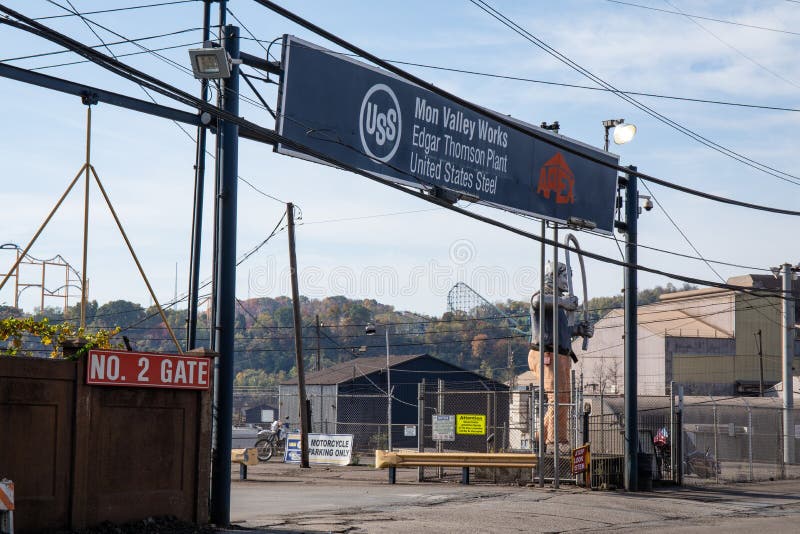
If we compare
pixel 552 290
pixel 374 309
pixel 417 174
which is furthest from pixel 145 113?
pixel 374 309

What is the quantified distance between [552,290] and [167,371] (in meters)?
13.4

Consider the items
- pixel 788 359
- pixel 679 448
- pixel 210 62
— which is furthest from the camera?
pixel 788 359

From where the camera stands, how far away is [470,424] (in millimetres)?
26250

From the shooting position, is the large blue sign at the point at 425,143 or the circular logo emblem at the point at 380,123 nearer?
the large blue sign at the point at 425,143

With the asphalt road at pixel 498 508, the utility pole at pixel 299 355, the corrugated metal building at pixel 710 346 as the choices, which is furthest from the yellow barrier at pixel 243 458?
the corrugated metal building at pixel 710 346

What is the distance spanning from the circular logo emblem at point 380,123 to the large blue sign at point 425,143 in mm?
18

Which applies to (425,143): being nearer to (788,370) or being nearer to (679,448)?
(679,448)

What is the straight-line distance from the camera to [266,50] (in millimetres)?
15844

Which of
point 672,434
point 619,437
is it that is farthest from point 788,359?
point 672,434

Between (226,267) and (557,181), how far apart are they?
1024 cm

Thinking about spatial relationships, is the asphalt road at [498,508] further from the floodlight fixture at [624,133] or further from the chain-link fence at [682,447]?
the floodlight fixture at [624,133]

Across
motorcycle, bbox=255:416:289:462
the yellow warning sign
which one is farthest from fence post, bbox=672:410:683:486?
motorcycle, bbox=255:416:289:462

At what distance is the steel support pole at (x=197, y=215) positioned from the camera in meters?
16.0

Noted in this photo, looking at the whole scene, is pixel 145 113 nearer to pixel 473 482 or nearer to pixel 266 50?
pixel 266 50
